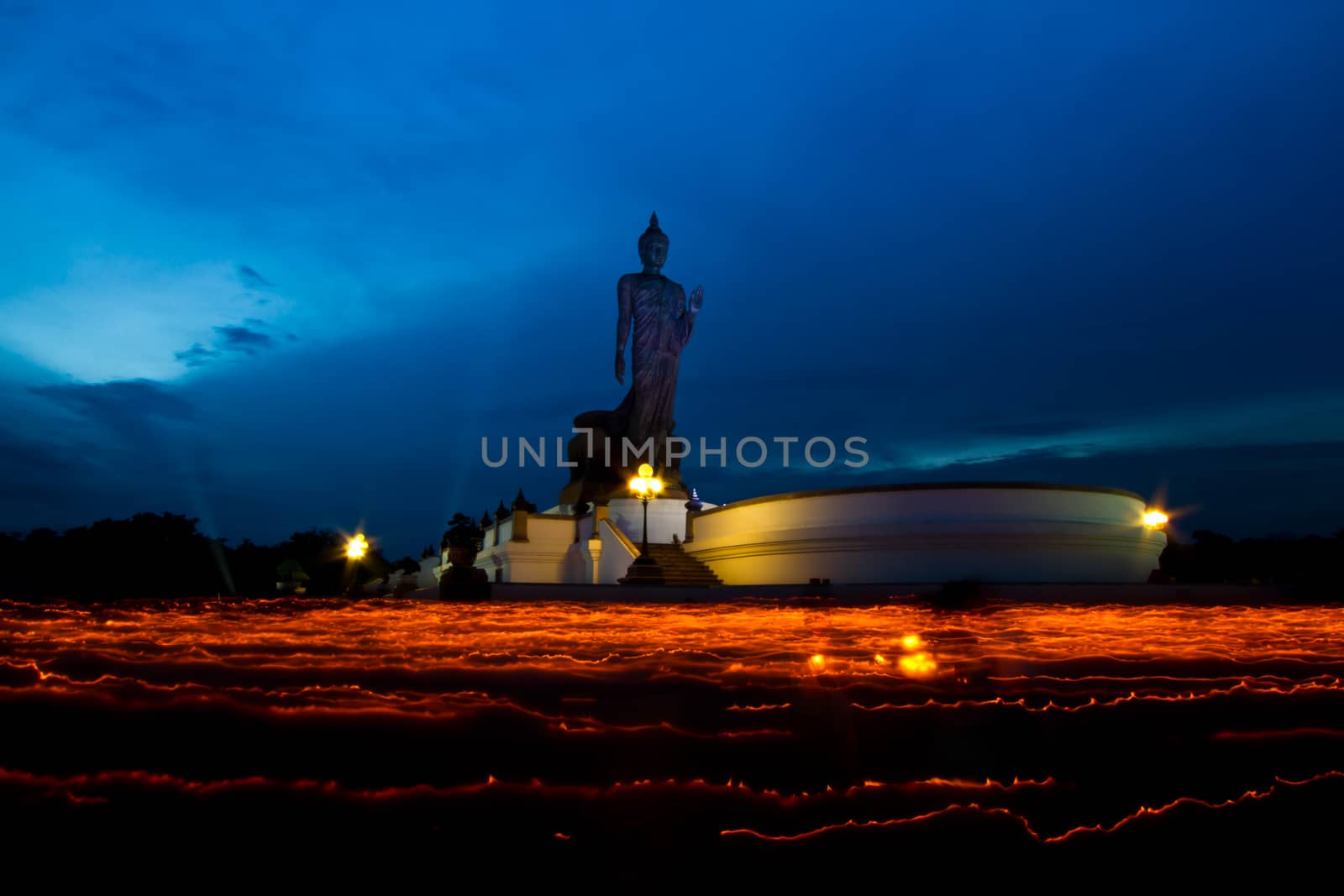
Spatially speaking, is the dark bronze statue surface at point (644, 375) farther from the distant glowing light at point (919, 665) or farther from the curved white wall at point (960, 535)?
the distant glowing light at point (919, 665)

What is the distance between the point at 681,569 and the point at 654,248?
484 inches

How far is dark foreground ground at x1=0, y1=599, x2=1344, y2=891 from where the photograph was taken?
10.6ft

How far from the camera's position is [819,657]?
330 inches

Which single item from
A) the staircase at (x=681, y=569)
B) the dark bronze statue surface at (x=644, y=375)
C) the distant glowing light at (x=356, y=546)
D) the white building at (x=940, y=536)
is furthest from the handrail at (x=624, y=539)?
the distant glowing light at (x=356, y=546)

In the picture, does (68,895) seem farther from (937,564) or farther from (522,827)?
(937,564)

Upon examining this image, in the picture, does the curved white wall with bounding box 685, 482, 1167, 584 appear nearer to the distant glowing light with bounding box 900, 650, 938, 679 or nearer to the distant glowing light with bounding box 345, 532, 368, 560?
the distant glowing light with bounding box 345, 532, 368, 560

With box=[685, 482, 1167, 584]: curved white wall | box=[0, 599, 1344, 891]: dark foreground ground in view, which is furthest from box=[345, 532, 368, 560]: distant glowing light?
box=[0, 599, 1344, 891]: dark foreground ground

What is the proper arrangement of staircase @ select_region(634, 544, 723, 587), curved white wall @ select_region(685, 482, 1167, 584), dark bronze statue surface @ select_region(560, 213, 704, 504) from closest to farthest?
curved white wall @ select_region(685, 482, 1167, 584), staircase @ select_region(634, 544, 723, 587), dark bronze statue surface @ select_region(560, 213, 704, 504)

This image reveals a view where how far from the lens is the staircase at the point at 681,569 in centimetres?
2241

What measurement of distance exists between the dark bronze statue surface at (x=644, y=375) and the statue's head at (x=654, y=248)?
0.16ft

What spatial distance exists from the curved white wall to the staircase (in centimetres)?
172

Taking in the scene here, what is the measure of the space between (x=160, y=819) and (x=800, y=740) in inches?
125

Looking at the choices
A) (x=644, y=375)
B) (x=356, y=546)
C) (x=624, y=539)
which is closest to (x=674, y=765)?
(x=624, y=539)

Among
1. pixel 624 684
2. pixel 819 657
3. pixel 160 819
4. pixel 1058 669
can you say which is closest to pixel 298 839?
pixel 160 819
